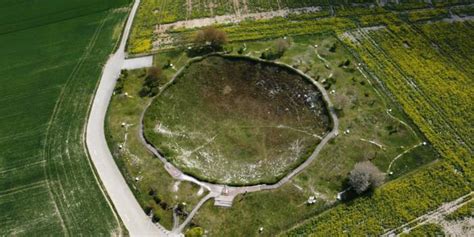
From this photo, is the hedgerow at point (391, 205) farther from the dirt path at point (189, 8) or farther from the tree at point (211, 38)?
the dirt path at point (189, 8)

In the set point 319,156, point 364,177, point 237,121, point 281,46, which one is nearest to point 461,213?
point 364,177

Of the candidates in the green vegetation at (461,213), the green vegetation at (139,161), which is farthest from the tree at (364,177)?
the green vegetation at (139,161)

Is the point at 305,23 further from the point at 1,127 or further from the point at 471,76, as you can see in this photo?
the point at 1,127

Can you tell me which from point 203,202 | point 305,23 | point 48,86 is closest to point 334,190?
point 203,202

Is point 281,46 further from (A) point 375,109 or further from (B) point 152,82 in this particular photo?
(B) point 152,82

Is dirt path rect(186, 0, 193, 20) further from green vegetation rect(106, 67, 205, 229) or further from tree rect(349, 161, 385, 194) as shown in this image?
tree rect(349, 161, 385, 194)

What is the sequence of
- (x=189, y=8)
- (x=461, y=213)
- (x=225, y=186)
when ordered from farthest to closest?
(x=189, y=8), (x=225, y=186), (x=461, y=213)

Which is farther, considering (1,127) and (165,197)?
(1,127)
